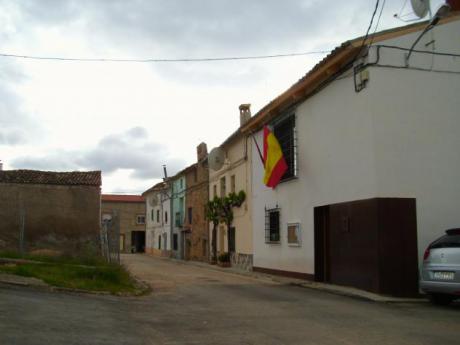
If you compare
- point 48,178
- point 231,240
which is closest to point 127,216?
point 231,240

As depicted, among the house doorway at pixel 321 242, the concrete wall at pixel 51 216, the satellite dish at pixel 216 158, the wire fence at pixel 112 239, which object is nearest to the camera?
the house doorway at pixel 321 242

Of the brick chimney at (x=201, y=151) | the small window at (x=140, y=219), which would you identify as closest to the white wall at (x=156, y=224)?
the small window at (x=140, y=219)

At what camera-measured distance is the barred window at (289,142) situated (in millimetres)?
18500

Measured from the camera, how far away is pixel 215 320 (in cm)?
870

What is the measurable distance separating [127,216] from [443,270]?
56.3 meters

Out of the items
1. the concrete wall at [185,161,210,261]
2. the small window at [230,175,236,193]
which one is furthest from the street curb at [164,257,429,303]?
the concrete wall at [185,161,210,261]

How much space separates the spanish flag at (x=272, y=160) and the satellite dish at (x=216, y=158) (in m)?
7.15

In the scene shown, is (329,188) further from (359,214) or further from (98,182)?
(98,182)

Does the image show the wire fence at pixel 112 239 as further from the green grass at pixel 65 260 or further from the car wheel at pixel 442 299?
the car wheel at pixel 442 299

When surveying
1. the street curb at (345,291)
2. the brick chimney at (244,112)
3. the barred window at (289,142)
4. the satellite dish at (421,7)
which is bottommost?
the street curb at (345,291)

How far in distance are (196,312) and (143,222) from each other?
187 feet

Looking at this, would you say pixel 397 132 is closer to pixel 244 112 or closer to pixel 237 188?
pixel 237 188

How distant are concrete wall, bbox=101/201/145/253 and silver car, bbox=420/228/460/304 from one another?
54375 millimetres

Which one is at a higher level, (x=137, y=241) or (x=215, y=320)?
(x=137, y=241)
